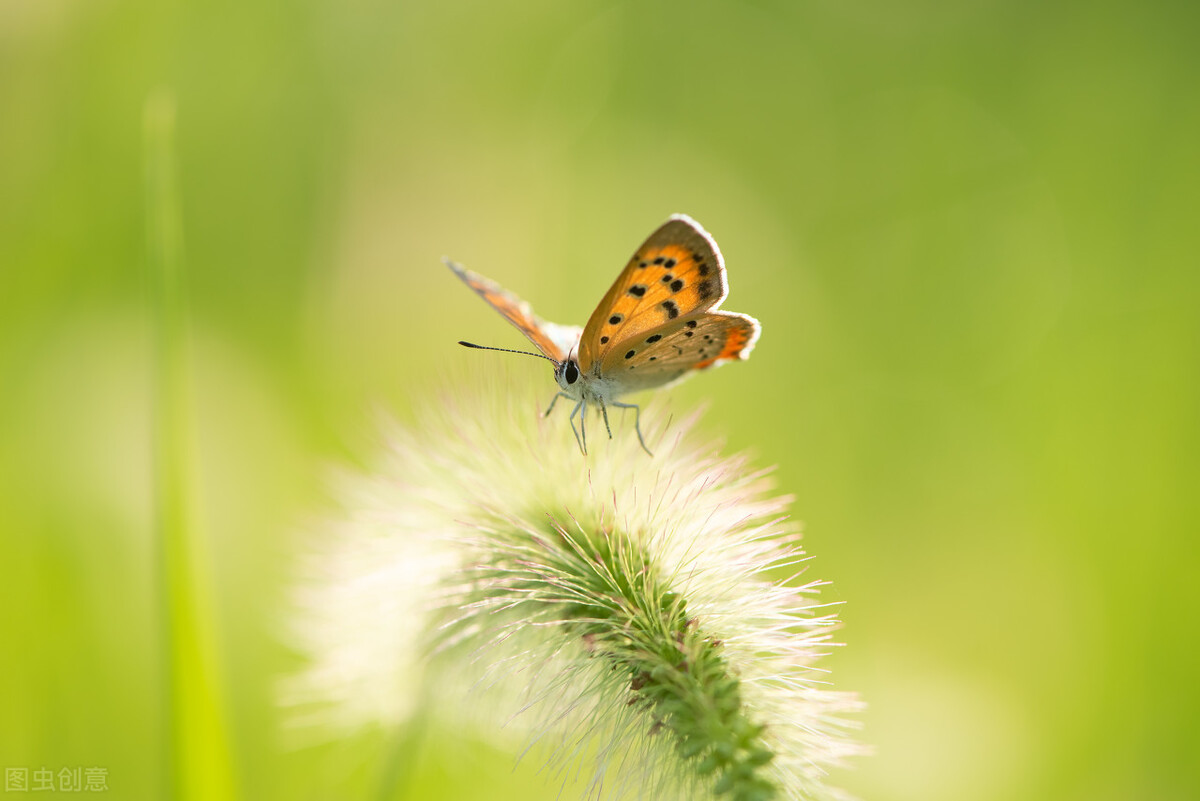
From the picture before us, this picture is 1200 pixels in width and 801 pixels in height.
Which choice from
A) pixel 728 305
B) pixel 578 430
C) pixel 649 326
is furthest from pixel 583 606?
pixel 728 305

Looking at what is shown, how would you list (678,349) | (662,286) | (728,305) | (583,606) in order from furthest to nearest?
(728,305) → (678,349) → (662,286) → (583,606)

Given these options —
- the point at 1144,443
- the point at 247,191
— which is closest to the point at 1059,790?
the point at 1144,443

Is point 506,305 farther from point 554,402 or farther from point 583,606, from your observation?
point 583,606

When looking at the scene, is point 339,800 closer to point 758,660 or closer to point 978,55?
point 758,660

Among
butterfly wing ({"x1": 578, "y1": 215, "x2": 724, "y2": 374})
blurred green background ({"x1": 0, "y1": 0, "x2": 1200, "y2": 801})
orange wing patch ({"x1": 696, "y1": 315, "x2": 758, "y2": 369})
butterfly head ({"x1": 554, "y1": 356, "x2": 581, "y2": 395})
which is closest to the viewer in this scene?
butterfly wing ({"x1": 578, "y1": 215, "x2": 724, "y2": 374})

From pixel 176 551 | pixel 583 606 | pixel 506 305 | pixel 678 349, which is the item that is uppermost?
pixel 506 305

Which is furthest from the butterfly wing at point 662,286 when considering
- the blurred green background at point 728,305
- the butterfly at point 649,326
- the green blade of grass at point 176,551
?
the green blade of grass at point 176,551

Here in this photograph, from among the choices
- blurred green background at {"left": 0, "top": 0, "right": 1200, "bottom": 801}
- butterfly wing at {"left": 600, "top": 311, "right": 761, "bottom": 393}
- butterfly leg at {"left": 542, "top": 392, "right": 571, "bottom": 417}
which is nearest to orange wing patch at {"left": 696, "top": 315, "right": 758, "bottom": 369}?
butterfly wing at {"left": 600, "top": 311, "right": 761, "bottom": 393}

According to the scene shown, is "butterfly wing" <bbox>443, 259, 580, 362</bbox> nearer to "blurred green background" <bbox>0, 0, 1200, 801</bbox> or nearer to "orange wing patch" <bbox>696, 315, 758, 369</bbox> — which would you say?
Answer: "blurred green background" <bbox>0, 0, 1200, 801</bbox>
